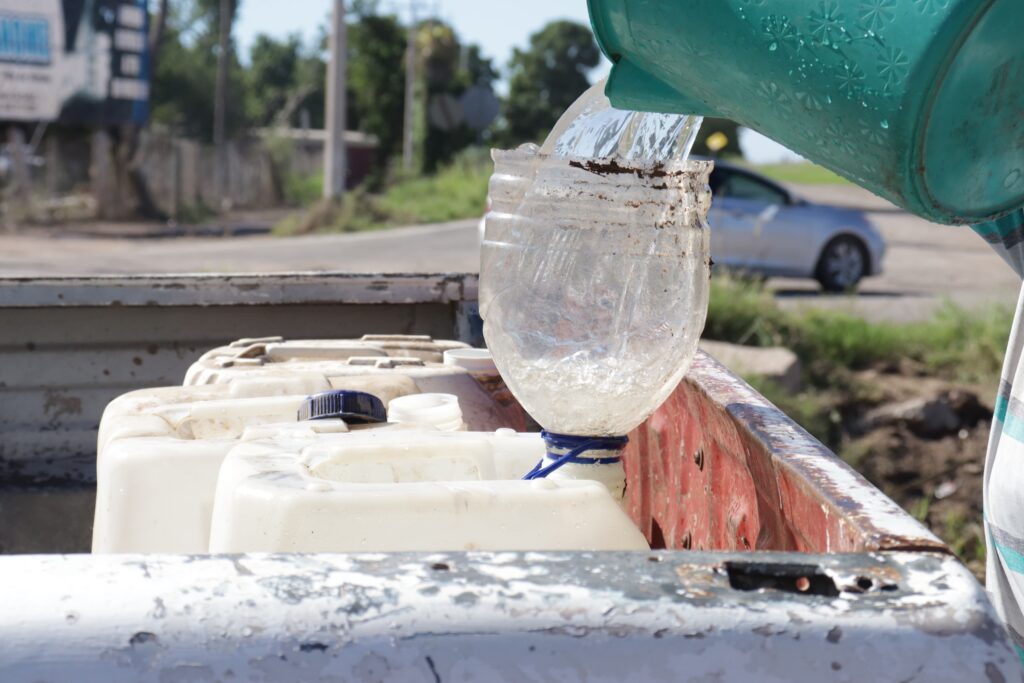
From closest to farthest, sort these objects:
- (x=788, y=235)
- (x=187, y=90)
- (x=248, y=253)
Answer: (x=788, y=235) < (x=248, y=253) < (x=187, y=90)

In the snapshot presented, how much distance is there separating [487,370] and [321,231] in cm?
1823

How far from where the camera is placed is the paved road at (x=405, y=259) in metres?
12.2

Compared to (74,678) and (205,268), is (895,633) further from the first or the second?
(205,268)

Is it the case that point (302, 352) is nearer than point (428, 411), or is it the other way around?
point (428, 411)

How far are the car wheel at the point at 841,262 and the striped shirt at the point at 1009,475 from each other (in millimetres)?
11159

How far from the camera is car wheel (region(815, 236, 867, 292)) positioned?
12555 millimetres

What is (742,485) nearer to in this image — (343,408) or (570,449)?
(570,449)

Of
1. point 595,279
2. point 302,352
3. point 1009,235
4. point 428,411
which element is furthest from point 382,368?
point 1009,235

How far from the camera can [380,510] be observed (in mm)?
1385

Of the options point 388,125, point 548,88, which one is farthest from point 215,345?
point 548,88

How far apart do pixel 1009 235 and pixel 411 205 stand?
24.1 metres

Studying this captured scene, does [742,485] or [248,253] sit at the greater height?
[742,485]

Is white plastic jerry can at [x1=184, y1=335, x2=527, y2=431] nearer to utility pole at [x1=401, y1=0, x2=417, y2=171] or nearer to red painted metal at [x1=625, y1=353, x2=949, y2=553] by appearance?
red painted metal at [x1=625, y1=353, x2=949, y2=553]

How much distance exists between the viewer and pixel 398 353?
103 inches
